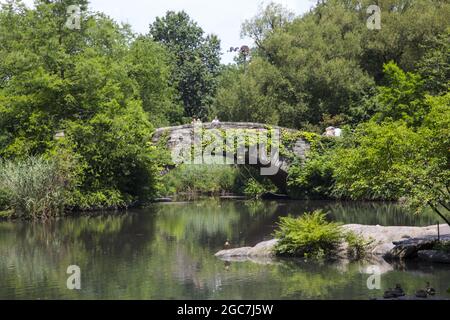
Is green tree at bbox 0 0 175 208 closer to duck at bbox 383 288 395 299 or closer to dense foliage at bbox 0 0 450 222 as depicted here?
dense foliage at bbox 0 0 450 222

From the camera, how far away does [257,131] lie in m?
30.5

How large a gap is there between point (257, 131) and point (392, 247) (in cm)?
1485

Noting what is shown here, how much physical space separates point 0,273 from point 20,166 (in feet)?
35.4

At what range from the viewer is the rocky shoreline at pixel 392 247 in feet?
51.4

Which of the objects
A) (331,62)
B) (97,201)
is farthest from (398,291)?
(331,62)

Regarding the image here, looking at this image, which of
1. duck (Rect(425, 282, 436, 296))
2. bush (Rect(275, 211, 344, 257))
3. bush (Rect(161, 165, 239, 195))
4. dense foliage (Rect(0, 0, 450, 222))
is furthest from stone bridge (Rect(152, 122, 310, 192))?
duck (Rect(425, 282, 436, 296))

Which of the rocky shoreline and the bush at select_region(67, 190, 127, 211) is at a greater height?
the bush at select_region(67, 190, 127, 211)

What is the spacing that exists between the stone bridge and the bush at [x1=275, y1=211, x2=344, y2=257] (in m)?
14.1

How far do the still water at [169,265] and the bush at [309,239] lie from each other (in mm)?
621

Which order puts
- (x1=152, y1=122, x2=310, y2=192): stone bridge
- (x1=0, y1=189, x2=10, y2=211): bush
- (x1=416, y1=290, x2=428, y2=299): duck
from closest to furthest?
(x1=416, y1=290, x2=428, y2=299): duck → (x1=0, y1=189, x2=10, y2=211): bush → (x1=152, y1=122, x2=310, y2=192): stone bridge

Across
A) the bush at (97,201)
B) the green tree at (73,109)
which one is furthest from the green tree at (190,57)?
the bush at (97,201)

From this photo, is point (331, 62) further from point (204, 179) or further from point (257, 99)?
point (204, 179)

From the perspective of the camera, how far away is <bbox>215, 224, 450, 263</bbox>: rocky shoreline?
15672 millimetres
